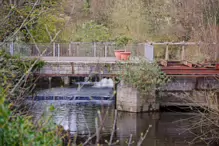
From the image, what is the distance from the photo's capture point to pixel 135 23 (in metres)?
32.2

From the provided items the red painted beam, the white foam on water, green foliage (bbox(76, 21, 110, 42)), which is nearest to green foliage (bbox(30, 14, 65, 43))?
the red painted beam

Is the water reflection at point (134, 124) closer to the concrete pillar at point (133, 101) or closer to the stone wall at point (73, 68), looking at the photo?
the concrete pillar at point (133, 101)

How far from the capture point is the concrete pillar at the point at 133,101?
58.4 feet

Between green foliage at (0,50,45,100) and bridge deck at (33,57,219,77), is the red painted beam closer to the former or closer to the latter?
bridge deck at (33,57,219,77)

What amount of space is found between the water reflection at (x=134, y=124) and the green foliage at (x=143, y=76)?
4.58 feet

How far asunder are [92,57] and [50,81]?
433 centimetres

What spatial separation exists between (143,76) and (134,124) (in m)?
2.70

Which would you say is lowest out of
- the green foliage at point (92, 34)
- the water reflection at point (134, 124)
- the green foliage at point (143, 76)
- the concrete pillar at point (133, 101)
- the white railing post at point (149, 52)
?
the water reflection at point (134, 124)

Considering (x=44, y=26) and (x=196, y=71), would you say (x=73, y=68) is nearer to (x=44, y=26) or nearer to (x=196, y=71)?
(x=44, y=26)

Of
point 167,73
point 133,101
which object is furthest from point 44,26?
point 167,73

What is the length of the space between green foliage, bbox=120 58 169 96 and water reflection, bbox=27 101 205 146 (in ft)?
4.58

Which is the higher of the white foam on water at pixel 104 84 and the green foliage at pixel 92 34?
the green foliage at pixel 92 34

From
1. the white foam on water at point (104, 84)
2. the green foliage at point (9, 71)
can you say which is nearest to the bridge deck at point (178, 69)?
the white foam on water at point (104, 84)

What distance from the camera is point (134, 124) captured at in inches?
632
